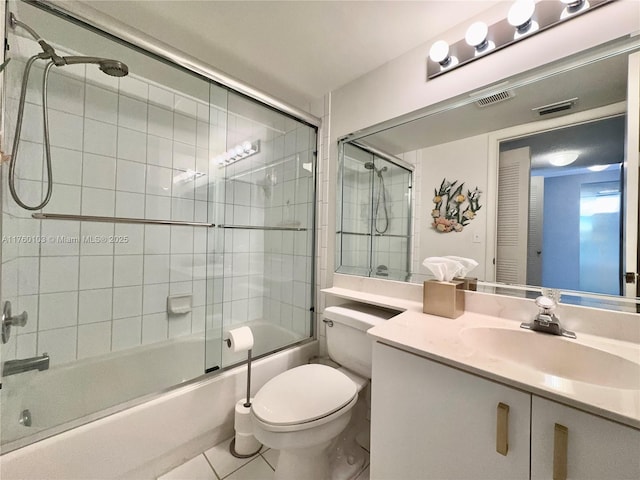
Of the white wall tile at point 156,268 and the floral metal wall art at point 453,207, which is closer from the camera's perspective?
the floral metal wall art at point 453,207

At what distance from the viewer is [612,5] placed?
2.81ft

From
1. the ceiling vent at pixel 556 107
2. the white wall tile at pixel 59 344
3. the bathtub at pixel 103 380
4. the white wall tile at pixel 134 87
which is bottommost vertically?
the bathtub at pixel 103 380

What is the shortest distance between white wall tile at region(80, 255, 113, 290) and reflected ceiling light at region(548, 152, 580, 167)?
7.81ft

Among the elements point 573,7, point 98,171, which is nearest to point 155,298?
point 98,171

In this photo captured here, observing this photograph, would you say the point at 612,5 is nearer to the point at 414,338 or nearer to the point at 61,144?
the point at 414,338

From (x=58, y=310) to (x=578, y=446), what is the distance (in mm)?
2199

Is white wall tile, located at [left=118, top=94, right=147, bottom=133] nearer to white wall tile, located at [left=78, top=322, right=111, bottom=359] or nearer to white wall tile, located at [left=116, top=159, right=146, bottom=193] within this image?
white wall tile, located at [left=116, top=159, right=146, bottom=193]

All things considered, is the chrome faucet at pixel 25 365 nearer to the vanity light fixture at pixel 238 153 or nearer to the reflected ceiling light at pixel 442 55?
the vanity light fixture at pixel 238 153

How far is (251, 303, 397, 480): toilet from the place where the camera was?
0.96 metres

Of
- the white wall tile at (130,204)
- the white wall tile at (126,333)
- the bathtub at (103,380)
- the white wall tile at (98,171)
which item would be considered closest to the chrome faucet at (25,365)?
the bathtub at (103,380)

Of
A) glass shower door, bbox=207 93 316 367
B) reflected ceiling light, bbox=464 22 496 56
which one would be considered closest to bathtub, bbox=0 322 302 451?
glass shower door, bbox=207 93 316 367

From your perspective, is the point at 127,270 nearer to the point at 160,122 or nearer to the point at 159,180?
the point at 159,180

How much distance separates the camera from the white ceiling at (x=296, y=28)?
3.72 feet

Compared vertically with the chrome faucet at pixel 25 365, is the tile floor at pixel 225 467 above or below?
below
